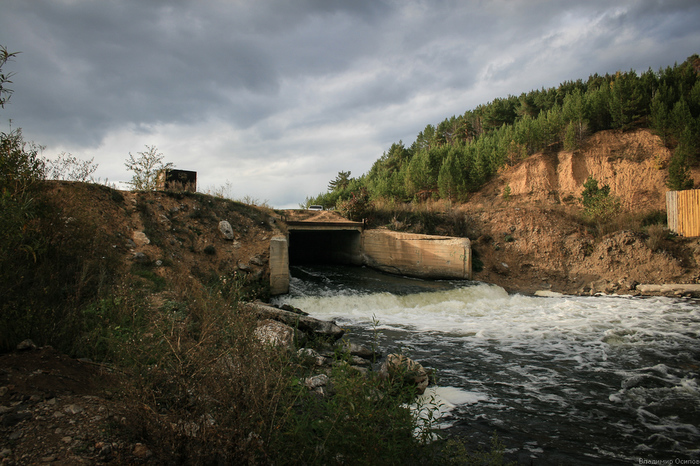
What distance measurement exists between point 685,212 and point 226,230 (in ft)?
67.0

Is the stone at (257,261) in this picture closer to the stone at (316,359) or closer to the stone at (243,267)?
the stone at (243,267)

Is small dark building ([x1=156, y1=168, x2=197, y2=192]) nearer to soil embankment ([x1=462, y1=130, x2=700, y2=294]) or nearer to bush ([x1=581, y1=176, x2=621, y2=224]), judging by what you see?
soil embankment ([x1=462, y1=130, x2=700, y2=294])

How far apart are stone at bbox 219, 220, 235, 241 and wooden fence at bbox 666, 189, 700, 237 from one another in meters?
20.0

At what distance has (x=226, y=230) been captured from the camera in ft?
46.8

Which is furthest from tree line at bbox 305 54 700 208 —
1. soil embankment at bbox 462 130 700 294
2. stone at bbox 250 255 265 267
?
stone at bbox 250 255 265 267

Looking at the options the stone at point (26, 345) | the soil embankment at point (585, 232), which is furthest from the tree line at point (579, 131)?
the stone at point (26, 345)

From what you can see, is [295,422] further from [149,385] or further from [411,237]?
[411,237]

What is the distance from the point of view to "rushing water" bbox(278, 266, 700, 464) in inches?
164

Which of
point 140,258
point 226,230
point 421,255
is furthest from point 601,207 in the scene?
point 140,258

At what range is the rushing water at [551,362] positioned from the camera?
164 inches

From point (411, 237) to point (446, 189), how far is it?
16488 millimetres

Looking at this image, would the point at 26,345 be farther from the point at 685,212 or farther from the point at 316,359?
the point at 685,212

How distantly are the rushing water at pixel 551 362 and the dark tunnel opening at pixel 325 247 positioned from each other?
5194 mm

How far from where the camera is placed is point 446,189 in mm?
31797
